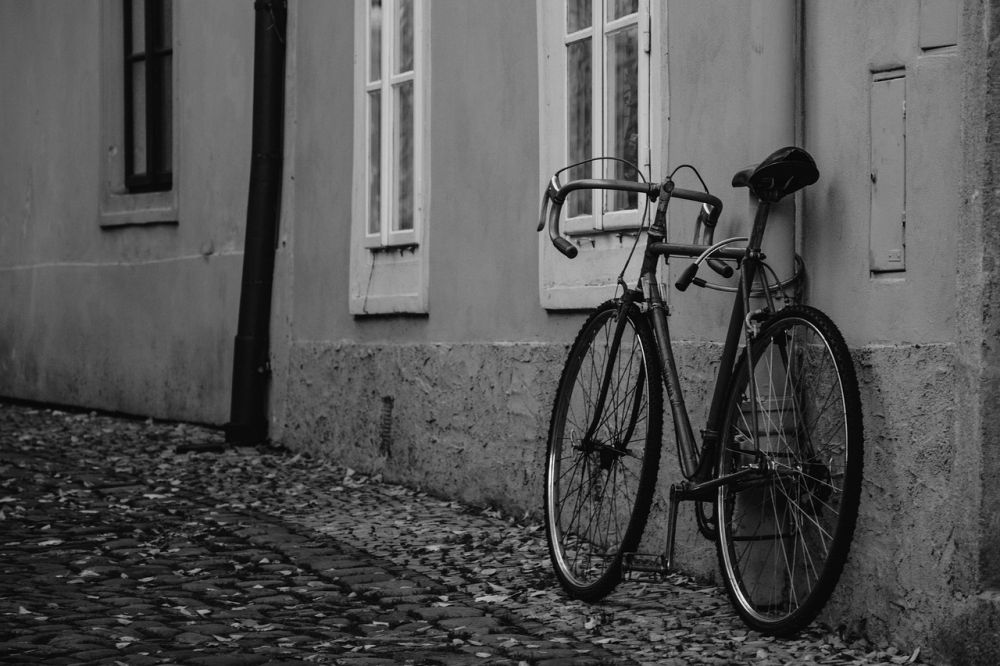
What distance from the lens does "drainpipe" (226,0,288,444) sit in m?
10.8

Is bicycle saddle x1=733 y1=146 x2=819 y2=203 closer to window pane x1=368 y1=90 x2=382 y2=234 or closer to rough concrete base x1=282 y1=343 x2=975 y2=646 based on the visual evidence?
rough concrete base x1=282 y1=343 x2=975 y2=646

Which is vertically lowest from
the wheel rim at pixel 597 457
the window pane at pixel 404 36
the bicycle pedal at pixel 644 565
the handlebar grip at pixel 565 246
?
the bicycle pedal at pixel 644 565

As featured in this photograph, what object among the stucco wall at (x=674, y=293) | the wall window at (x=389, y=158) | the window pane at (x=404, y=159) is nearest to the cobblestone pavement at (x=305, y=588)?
the stucco wall at (x=674, y=293)

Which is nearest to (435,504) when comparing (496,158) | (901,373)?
(496,158)

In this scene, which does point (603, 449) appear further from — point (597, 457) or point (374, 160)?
point (374, 160)

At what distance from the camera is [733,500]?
5.24m

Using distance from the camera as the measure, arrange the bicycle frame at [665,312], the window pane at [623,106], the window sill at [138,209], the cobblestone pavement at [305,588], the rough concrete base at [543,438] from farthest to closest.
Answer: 1. the window sill at [138,209]
2. the window pane at [623,106]
3. the bicycle frame at [665,312]
4. the cobblestone pavement at [305,588]
5. the rough concrete base at [543,438]

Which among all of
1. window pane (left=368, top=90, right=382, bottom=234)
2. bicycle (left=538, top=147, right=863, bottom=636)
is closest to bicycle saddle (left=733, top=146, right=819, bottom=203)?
bicycle (left=538, top=147, right=863, bottom=636)

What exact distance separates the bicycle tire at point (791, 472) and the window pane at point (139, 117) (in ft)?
29.7

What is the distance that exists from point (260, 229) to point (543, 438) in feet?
12.9

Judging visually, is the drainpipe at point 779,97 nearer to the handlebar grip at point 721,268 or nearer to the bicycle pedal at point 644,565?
the handlebar grip at point 721,268

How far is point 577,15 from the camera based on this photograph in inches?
294

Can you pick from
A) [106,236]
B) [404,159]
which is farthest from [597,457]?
[106,236]

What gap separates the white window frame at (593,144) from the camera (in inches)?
265
